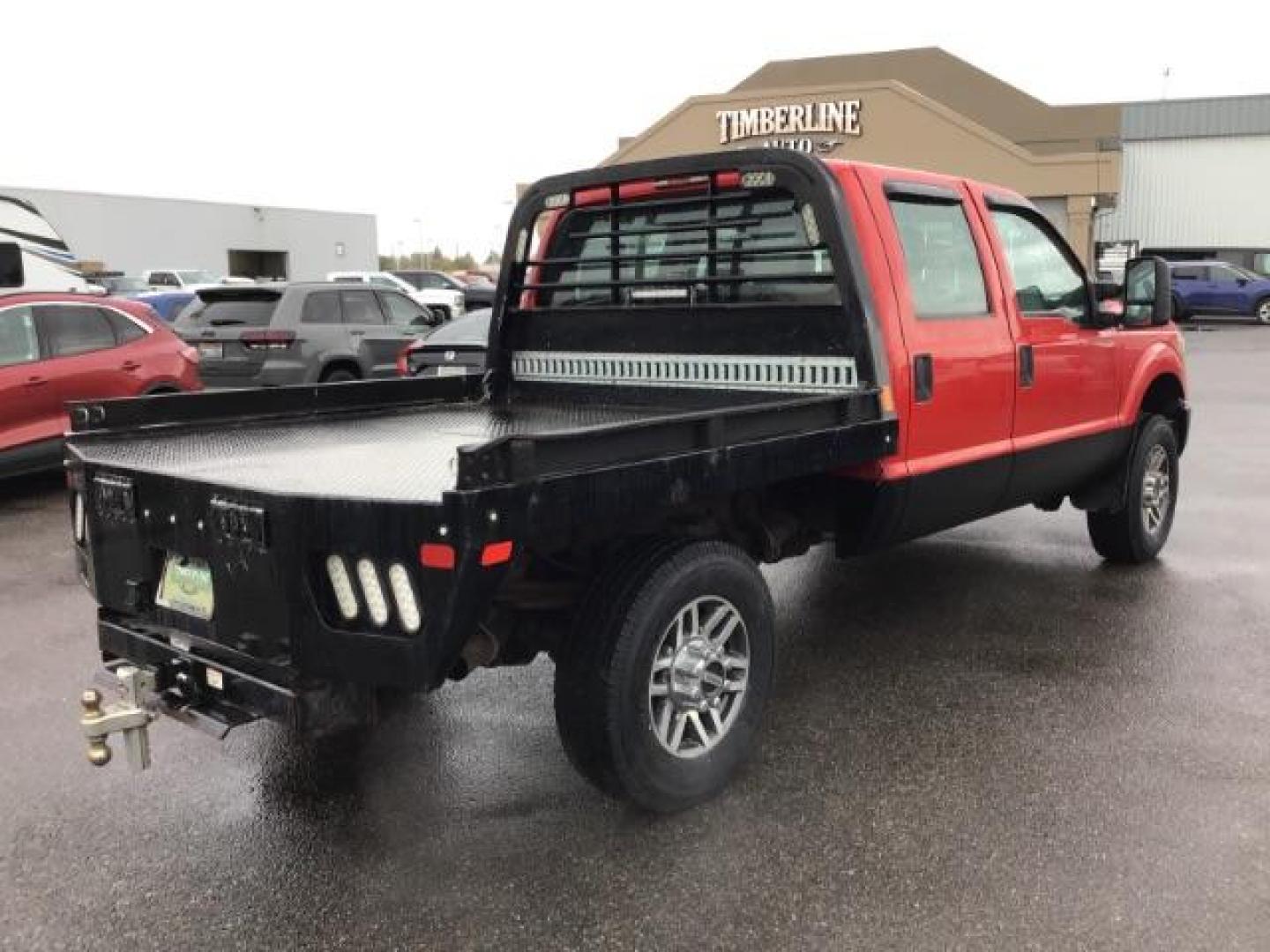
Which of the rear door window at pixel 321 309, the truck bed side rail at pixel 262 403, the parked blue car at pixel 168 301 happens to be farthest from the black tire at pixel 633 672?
the parked blue car at pixel 168 301

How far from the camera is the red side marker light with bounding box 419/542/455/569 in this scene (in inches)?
110

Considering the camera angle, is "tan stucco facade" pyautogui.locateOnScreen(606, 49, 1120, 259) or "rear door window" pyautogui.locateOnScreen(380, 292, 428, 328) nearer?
"rear door window" pyautogui.locateOnScreen(380, 292, 428, 328)

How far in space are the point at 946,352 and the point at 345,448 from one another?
7.76 ft

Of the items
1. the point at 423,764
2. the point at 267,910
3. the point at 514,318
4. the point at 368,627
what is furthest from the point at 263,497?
the point at 514,318

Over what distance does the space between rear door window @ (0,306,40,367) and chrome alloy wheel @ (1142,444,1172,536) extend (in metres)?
8.03

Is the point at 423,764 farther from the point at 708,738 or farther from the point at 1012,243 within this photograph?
the point at 1012,243

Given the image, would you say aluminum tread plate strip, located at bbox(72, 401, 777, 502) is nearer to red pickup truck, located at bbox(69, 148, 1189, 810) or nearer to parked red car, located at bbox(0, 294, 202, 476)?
red pickup truck, located at bbox(69, 148, 1189, 810)

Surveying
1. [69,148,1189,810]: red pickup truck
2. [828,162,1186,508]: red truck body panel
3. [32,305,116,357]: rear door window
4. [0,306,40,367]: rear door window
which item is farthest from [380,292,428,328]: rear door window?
[828,162,1186,508]: red truck body panel

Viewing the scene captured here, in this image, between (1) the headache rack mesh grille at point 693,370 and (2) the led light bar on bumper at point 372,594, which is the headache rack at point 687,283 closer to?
(1) the headache rack mesh grille at point 693,370

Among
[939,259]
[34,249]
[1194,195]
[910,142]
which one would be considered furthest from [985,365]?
[1194,195]

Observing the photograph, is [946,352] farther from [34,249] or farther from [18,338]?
[34,249]

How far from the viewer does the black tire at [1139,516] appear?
629 cm

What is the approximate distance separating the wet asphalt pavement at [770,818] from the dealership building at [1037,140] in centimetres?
2313

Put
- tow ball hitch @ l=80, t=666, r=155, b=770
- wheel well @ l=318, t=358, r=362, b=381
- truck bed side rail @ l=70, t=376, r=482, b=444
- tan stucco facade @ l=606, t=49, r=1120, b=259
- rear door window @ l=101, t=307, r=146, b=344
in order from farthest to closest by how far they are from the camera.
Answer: tan stucco facade @ l=606, t=49, r=1120, b=259
wheel well @ l=318, t=358, r=362, b=381
rear door window @ l=101, t=307, r=146, b=344
truck bed side rail @ l=70, t=376, r=482, b=444
tow ball hitch @ l=80, t=666, r=155, b=770
